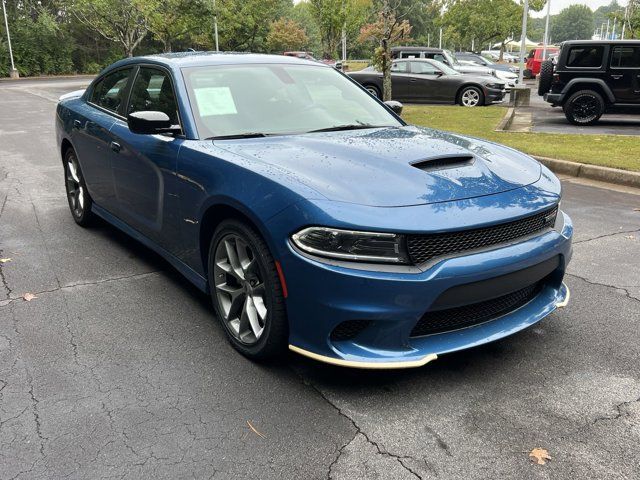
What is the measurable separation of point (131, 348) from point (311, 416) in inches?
49.7

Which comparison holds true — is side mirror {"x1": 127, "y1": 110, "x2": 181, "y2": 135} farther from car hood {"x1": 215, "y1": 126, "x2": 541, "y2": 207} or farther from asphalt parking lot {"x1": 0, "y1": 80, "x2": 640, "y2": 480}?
asphalt parking lot {"x1": 0, "y1": 80, "x2": 640, "y2": 480}

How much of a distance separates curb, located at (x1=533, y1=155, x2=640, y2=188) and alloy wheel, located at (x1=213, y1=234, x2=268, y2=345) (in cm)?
613

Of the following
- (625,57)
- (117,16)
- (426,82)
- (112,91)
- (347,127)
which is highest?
(117,16)

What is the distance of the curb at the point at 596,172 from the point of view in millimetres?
7447

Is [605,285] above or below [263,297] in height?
below

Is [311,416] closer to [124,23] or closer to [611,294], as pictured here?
[611,294]

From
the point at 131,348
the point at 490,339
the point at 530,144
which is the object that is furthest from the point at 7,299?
the point at 530,144

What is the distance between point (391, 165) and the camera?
3.04 m

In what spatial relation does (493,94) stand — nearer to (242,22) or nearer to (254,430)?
(254,430)

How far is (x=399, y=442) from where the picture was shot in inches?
98.3

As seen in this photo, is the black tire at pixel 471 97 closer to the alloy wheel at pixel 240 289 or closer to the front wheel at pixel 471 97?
the front wheel at pixel 471 97

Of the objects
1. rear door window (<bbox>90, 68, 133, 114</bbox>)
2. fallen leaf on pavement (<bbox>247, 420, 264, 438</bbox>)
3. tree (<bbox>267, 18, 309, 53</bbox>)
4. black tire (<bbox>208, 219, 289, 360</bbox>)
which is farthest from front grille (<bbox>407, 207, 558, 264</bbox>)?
tree (<bbox>267, 18, 309, 53</bbox>)

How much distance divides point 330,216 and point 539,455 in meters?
1.32

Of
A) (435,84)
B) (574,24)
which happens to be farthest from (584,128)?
(574,24)
